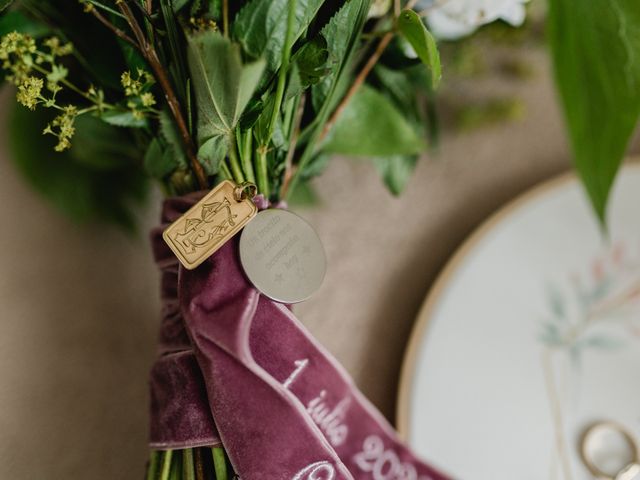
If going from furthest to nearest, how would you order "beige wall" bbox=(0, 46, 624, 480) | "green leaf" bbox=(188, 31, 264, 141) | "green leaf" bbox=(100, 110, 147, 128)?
"beige wall" bbox=(0, 46, 624, 480) → "green leaf" bbox=(100, 110, 147, 128) → "green leaf" bbox=(188, 31, 264, 141)

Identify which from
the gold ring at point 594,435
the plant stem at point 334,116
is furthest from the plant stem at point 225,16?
the gold ring at point 594,435

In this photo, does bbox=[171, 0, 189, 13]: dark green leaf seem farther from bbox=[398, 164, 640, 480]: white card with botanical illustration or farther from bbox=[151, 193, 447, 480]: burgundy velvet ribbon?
bbox=[398, 164, 640, 480]: white card with botanical illustration

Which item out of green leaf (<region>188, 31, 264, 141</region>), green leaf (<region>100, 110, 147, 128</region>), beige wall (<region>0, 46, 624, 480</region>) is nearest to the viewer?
green leaf (<region>188, 31, 264, 141</region>)

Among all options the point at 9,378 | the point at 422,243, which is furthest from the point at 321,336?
the point at 9,378

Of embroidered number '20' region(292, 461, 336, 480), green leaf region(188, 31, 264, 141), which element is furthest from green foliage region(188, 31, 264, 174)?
embroidered number '20' region(292, 461, 336, 480)

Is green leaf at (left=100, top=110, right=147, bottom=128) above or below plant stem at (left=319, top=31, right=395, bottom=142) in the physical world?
above

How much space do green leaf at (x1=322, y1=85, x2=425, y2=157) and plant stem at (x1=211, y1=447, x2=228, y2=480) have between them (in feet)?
0.93

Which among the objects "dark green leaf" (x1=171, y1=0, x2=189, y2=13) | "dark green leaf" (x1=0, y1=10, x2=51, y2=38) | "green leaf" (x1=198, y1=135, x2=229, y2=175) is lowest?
"green leaf" (x1=198, y1=135, x2=229, y2=175)

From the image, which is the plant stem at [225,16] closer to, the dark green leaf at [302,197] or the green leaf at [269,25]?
the green leaf at [269,25]

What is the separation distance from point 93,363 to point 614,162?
509mm

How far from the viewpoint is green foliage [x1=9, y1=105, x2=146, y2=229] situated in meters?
0.57

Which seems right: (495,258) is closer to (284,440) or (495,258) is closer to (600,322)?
(600,322)

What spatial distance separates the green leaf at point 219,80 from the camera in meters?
0.34

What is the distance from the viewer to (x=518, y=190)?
29.3 inches
